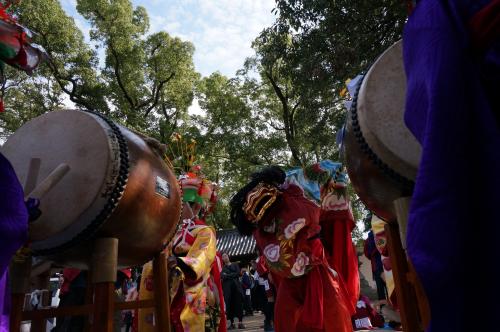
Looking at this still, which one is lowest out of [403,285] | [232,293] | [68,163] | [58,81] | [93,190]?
[403,285]

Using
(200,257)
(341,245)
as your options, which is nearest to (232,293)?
(341,245)

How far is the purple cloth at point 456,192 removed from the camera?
680 mm

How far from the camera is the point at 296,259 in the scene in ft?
9.94

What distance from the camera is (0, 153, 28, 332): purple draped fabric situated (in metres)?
1.09

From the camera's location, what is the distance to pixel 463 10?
33.1 inches

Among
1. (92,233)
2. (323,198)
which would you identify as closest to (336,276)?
(323,198)

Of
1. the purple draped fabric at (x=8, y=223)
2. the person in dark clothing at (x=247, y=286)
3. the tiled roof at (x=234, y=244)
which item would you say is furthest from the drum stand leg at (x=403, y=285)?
the tiled roof at (x=234, y=244)

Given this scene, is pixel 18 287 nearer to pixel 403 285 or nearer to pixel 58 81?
pixel 403 285

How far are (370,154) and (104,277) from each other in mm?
1139

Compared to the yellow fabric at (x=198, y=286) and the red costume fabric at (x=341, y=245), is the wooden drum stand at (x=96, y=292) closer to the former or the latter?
the yellow fabric at (x=198, y=286)

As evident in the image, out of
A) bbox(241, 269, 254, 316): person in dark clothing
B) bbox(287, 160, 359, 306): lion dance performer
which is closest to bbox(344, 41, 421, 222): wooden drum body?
bbox(287, 160, 359, 306): lion dance performer

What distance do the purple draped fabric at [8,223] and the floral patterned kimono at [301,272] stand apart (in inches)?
84.4

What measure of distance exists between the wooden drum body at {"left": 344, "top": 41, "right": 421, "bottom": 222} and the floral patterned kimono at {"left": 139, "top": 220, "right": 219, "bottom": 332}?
1610mm

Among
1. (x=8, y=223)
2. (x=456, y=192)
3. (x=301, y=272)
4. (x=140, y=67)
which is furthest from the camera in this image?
(x=140, y=67)
